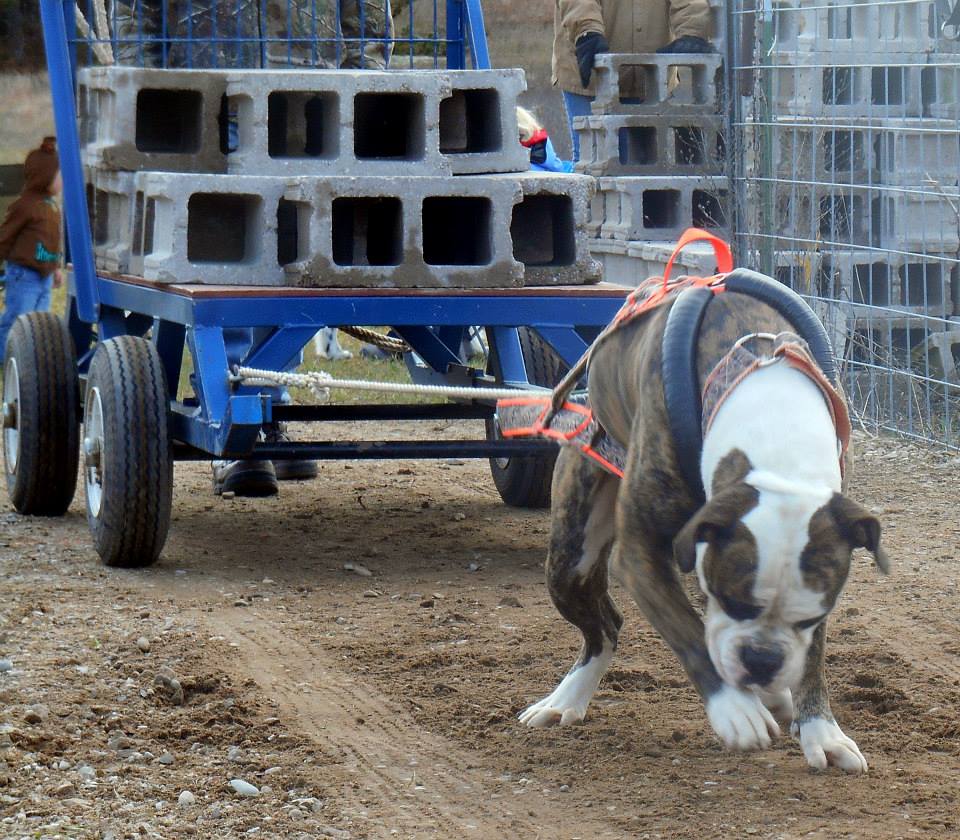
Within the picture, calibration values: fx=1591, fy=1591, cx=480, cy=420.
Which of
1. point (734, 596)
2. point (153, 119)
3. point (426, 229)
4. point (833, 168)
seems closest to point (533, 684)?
point (734, 596)

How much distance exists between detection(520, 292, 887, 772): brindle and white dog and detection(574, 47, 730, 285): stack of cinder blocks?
5278 millimetres

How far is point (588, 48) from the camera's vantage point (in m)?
9.47

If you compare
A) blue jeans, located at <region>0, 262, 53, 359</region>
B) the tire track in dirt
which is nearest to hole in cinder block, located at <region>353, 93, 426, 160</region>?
the tire track in dirt

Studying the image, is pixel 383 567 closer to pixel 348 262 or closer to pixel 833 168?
pixel 348 262

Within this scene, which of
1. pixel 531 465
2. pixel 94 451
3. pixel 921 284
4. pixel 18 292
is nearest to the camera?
pixel 94 451

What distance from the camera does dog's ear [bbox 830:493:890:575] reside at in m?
3.05

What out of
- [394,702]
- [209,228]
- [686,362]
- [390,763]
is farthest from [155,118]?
[686,362]

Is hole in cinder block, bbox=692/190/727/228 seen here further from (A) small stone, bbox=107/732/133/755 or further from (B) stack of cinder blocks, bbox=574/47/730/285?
(A) small stone, bbox=107/732/133/755

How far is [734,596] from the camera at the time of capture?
3.11 meters

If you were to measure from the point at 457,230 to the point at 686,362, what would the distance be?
→ 284 cm

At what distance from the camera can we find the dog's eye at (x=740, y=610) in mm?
3100

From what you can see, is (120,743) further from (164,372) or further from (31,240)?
(31,240)

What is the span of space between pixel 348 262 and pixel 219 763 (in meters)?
2.62

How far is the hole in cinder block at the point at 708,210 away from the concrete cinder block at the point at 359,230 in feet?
11.0
